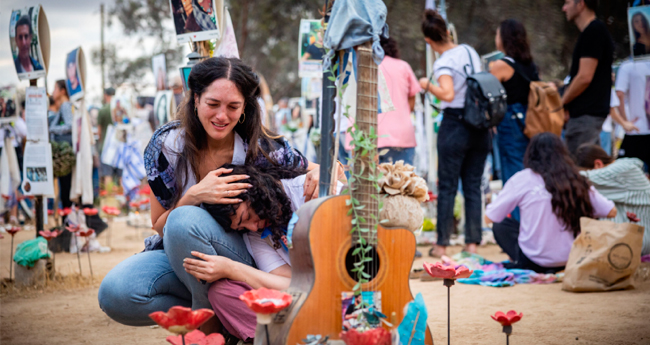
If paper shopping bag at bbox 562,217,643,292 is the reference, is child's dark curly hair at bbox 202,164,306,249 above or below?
above

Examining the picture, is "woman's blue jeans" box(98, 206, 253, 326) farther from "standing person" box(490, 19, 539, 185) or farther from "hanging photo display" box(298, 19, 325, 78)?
"hanging photo display" box(298, 19, 325, 78)

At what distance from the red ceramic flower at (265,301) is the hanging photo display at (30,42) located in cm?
396

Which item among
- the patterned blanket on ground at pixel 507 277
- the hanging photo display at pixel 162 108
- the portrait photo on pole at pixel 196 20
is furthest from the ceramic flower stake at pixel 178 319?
the hanging photo display at pixel 162 108

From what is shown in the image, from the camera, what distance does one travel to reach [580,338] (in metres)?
2.79

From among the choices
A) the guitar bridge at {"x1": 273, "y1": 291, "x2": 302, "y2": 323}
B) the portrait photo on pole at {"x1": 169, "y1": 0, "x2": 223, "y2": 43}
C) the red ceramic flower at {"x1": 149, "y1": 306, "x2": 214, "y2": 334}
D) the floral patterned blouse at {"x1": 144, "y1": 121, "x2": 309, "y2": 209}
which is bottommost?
the guitar bridge at {"x1": 273, "y1": 291, "x2": 302, "y2": 323}

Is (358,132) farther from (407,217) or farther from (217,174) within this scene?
(217,174)

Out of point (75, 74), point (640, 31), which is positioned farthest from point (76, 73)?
point (640, 31)

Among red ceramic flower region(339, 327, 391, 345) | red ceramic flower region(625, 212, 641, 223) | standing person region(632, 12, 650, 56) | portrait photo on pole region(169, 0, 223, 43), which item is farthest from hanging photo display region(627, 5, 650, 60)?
red ceramic flower region(339, 327, 391, 345)

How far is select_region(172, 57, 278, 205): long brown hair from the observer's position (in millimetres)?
2414

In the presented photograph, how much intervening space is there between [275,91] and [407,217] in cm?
2534

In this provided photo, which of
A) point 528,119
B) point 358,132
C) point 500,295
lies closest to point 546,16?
point 528,119

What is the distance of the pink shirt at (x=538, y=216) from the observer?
421 centimetres

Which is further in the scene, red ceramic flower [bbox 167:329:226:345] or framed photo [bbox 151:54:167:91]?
framed photo [bbox 151:54:167:91]

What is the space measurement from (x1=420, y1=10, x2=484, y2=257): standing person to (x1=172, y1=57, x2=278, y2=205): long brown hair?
2.78m
